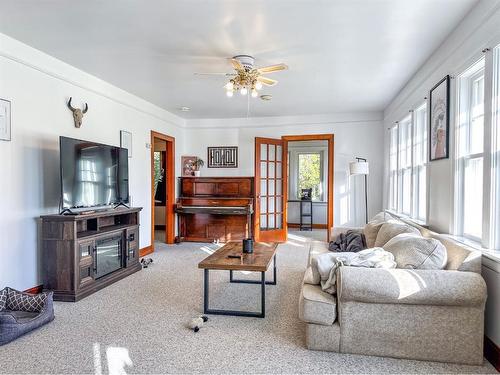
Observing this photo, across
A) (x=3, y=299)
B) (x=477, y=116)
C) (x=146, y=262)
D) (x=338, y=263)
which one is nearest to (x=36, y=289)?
(x=3, y=299)

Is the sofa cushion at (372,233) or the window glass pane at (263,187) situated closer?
the sofa cushion at (372,233)

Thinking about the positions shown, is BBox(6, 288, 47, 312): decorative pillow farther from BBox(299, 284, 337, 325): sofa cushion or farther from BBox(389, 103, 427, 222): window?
BBox(389, 103, 427, 222): window

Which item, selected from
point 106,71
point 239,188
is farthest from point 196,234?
point 106,71

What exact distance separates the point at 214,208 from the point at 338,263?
422 centimetres

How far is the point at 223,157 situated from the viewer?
7.08m

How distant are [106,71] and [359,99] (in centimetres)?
390

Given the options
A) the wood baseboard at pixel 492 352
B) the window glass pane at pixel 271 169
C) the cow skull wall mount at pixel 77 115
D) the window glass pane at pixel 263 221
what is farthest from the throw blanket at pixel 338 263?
the window glass pane at pixel 271 169

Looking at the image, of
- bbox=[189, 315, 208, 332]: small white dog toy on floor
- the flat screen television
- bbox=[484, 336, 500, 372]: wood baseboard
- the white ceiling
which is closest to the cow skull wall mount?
the flat screen television

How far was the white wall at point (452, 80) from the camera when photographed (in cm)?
226

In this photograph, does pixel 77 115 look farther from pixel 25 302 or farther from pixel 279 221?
pixel 279 221

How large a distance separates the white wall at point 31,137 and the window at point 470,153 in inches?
165

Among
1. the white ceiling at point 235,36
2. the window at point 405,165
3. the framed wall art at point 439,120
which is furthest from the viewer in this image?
the window at point 405,165

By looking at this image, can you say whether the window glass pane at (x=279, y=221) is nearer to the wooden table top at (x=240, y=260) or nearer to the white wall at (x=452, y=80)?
the wooden table top at (x=240, y=260)

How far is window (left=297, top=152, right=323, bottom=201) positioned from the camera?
30.3 feet
